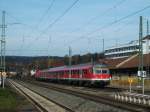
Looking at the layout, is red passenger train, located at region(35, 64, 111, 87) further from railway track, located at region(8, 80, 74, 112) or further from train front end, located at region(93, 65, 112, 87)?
railway track, located at region(8, 80, 74, 112)

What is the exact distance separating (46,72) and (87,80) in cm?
4463

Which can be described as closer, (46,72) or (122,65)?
(122,65)

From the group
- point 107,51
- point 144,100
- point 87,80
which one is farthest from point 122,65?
point 107,51

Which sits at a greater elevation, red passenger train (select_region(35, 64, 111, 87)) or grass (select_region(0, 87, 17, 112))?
red passenger train (select_region(35, 64, 111, 87))

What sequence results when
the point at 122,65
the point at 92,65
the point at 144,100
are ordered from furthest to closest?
the point at 122,65 < the point at 92,65 < the point at 144,100

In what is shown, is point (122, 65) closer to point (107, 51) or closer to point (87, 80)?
point (87, 80)

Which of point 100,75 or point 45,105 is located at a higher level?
point 100,75

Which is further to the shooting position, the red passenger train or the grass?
the red passenger train

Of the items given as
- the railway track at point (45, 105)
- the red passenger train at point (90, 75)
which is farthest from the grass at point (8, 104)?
the red passenger train at point (90, 75)

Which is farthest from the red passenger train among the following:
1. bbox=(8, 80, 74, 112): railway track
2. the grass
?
the grass

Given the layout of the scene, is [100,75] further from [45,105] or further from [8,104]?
[8,104]

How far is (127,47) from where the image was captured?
16225cm

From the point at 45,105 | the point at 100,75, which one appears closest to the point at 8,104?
the point at 45,105

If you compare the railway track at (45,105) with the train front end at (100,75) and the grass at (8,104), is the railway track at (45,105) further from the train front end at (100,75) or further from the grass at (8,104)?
the train front end at (100,75)
